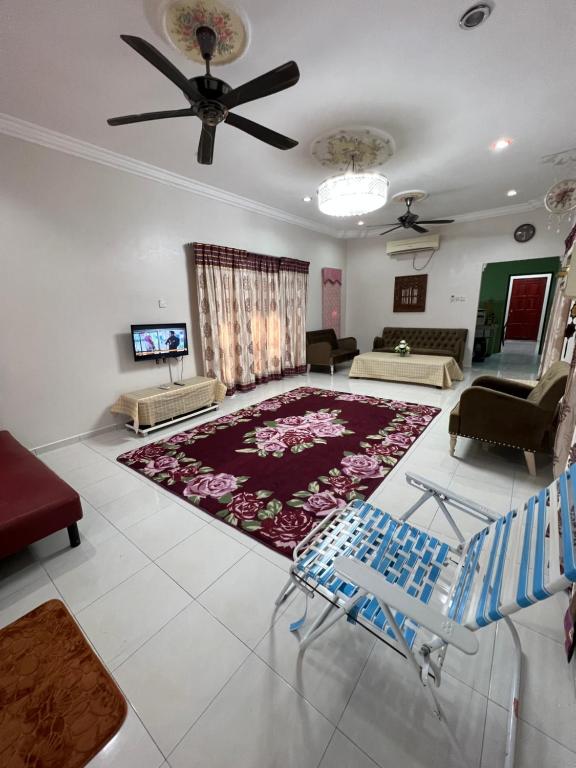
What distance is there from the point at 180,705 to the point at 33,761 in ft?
1.43

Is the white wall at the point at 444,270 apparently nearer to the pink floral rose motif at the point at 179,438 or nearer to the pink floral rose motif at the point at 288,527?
the pink floral rose motif at the point at 179,438

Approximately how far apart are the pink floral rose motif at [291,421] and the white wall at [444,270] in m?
4.19

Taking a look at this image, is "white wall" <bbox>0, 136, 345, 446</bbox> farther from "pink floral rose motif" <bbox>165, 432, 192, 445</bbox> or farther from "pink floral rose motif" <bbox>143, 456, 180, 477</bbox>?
"pink floral rose motif" <bbox>143, 456, 180, 477</bbox>

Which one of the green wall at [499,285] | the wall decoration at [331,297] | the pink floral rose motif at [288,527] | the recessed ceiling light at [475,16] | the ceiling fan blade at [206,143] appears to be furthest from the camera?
the green wall at [499,285]

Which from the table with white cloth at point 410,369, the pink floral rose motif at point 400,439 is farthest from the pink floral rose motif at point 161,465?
the table with white cloth at point 410,369

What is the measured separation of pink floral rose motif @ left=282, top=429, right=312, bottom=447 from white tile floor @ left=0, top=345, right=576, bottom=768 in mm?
1221

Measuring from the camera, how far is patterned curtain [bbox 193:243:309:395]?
13.6 ft

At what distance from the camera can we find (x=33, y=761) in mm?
945

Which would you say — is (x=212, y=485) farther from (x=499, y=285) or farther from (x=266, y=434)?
(x=499, y=285)

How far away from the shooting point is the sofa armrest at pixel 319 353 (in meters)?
5.79

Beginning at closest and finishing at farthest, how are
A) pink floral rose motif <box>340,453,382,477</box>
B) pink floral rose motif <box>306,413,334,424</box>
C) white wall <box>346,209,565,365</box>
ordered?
pink floral rose motif <box>340,453,382,477</box> < pink floral rose motif <box>306,413,334,424</box> < white wall <box>346,209,565,365</box>

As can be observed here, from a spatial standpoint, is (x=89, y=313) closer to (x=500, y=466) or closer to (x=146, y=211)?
(x=146, y=211)

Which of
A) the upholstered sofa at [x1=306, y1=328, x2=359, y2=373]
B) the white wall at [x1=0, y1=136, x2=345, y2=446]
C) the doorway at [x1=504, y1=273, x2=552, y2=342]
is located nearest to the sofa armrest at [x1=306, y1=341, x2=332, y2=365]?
the upholstered sofa at [x1=306, y1=328, x2=359, y2=373]

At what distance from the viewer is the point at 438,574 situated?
3.92 feet
